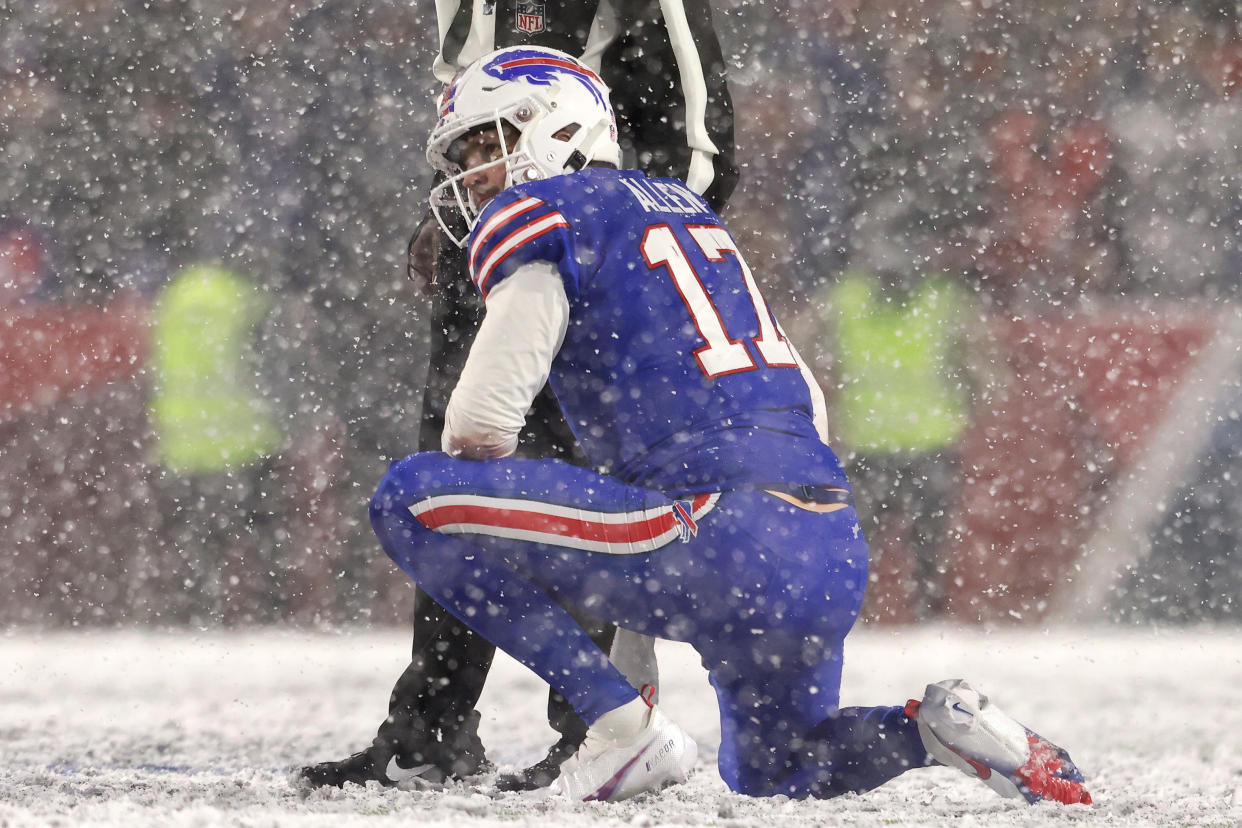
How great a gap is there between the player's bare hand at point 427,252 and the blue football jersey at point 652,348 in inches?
16.8

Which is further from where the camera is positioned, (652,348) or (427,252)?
(427,252)

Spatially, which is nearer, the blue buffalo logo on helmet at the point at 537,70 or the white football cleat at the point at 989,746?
the white football cleat at the point at 989,746

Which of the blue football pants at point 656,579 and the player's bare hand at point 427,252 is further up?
the player's bare hand at point 427,252

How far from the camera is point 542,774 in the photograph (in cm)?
172

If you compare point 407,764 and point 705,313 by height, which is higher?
point 705,313

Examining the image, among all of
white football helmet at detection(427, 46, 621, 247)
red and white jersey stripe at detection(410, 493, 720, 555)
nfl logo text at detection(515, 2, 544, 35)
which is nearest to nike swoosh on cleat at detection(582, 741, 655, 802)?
red and white jersey stripe at detection(410, 493, 720, 555)

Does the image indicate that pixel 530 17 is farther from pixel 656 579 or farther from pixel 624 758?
pixel 624 758

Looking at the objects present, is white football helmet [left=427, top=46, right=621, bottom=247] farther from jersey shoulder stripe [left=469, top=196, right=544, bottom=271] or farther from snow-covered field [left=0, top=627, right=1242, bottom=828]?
snow-covered field [left=0, top=627, right=1242, bottom=828]

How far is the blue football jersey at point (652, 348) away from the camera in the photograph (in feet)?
4.45

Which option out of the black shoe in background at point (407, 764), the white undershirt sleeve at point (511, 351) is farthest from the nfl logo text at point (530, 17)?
the black shoe in background at point (407, 764)

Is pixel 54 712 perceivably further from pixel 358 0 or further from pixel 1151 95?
pixel 1151 95

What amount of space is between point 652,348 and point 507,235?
0.63 feet

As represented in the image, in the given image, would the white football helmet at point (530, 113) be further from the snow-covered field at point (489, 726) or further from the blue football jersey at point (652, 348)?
the snow-covered field at point (489, 726)

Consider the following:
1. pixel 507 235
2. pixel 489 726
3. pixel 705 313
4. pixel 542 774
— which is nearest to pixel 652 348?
pixel 705 313
